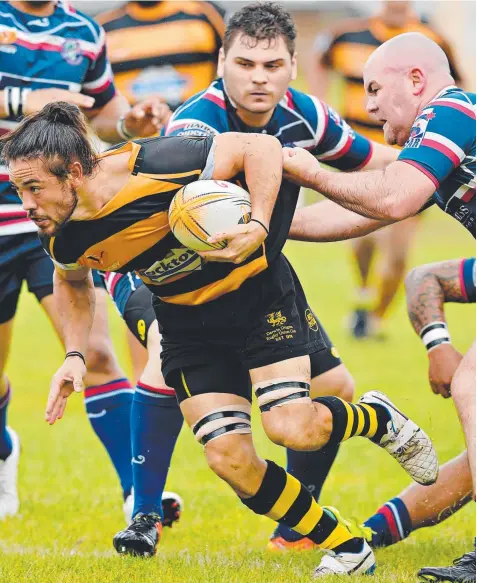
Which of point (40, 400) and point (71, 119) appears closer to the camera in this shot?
point (71, 119)

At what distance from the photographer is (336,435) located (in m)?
4.46

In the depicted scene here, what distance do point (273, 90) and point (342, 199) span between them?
117 cm

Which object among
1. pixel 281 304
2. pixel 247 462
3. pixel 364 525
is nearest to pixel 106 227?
pixel 281 304

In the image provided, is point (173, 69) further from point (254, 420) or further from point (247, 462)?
point (247, 462)

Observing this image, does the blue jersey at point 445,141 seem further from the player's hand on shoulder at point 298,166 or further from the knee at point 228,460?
the knee at point 228,460

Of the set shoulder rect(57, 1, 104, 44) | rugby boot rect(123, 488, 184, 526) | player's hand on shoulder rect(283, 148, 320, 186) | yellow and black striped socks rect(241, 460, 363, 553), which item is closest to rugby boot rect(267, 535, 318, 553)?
yellow and black striped socks rect(241, 460, 363, 553)

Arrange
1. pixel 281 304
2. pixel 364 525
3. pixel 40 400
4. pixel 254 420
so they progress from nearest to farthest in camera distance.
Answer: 1. pixel 281 304
2. pixel 364 525
3. pixel 254 420
4. pixel 40 400

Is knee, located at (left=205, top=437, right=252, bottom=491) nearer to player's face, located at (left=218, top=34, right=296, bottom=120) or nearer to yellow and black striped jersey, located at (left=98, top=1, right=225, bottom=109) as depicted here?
player's face, located at (left=218, top=34, right=296, bottom=120)

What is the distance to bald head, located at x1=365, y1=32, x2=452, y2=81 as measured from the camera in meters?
4.50

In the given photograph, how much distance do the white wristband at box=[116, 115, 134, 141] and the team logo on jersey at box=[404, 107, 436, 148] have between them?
78.8 inches

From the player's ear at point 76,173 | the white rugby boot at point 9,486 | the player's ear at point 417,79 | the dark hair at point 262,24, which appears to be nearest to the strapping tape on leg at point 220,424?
the player's ear at point 76,173

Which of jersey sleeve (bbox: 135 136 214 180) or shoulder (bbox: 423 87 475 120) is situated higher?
shoulder (bbox: 423 87 475 120)

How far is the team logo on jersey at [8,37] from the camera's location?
573 cm

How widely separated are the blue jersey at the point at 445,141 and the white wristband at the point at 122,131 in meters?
1.98
